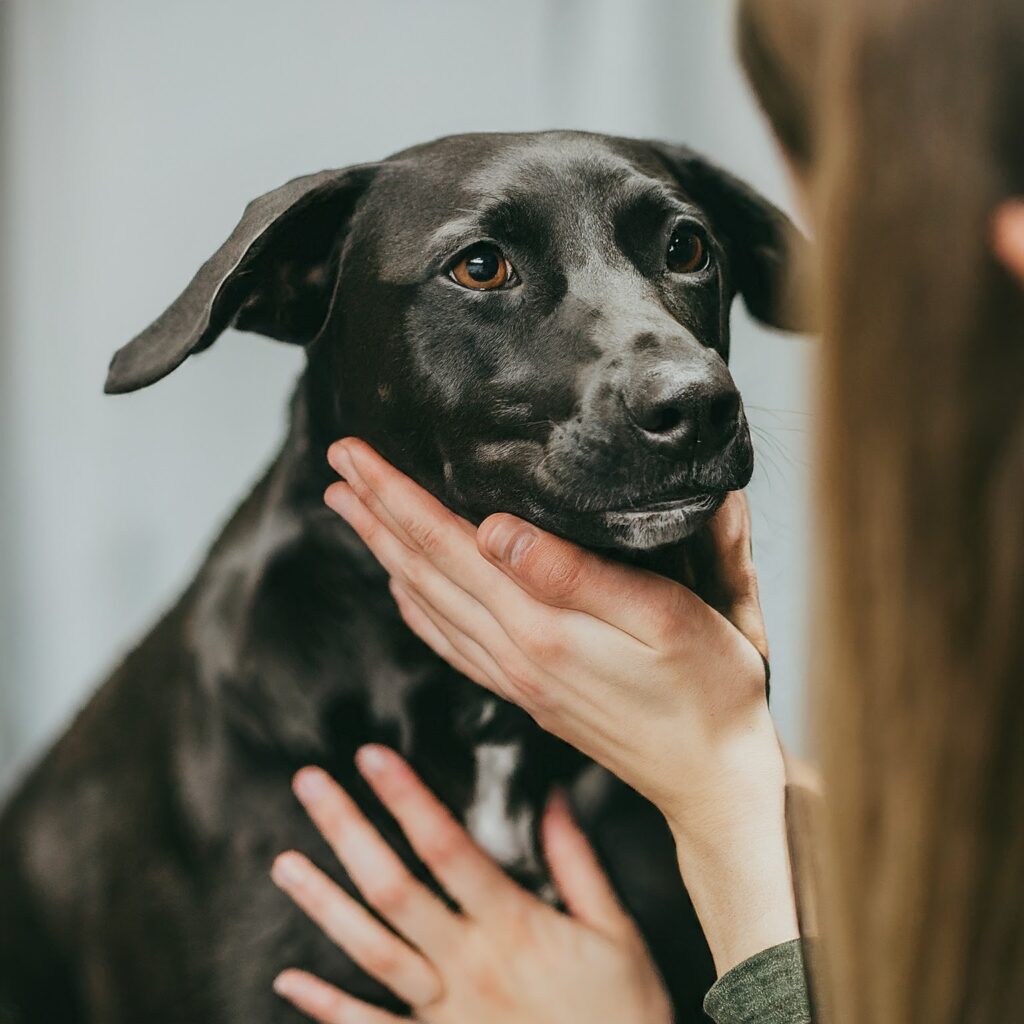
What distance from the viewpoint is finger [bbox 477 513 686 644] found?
0.89 metres

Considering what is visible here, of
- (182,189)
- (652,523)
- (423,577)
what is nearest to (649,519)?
(652,523)

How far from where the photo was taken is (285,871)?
1.02 metres

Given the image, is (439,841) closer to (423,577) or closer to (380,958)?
(380,958)

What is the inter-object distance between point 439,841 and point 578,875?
129mm

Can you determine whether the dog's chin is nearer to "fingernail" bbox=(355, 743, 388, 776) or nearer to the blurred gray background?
the blurred gray background

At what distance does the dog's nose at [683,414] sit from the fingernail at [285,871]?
51 cm

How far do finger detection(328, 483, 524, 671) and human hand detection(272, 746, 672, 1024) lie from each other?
166 mm

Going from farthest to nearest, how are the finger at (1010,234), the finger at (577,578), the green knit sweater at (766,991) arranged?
the finger at (577,578), the green knit sweater at (766,991), the finger at (1010,234)

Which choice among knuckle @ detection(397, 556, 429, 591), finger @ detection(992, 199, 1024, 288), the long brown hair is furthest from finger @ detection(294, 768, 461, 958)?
finger @ detection(992, 199, 1024, 288)

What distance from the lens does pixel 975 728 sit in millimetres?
603

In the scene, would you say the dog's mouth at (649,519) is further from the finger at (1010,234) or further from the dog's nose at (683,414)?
the finger at (1010,234)

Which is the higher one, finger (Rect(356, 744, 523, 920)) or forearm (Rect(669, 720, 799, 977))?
forearm (Rect(669, 720, 799, 977))

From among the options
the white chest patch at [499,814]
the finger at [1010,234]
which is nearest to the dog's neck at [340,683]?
the white chest patch at [499,814]

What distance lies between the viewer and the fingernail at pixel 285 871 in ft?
3.35
